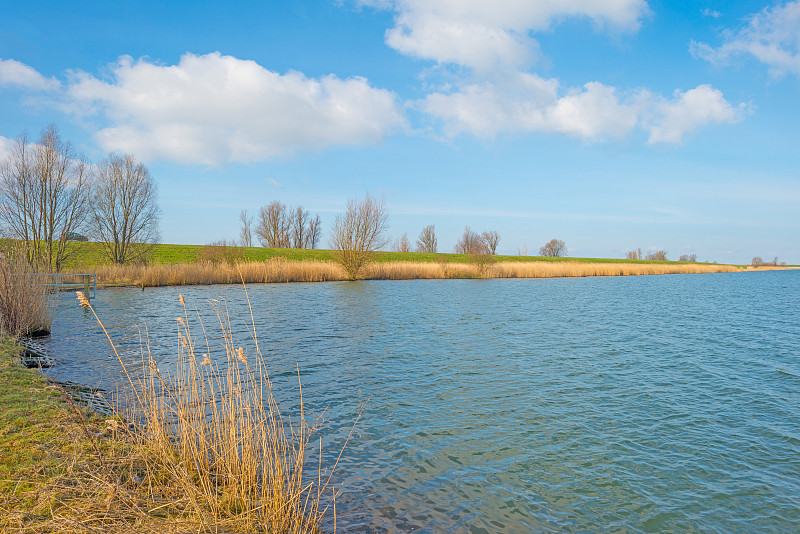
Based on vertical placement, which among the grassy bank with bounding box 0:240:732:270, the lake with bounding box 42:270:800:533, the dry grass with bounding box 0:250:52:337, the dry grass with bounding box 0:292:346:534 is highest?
the grassy bank with bounding box 0:240:732:270

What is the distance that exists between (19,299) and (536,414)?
39.1 feet

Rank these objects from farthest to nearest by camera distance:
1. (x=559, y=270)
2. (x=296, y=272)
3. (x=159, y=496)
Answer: (x=559, y=270), (x=296, y=272), (x=159, y=496)

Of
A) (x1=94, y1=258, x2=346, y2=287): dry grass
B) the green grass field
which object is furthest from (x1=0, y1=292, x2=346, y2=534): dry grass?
the green grass field

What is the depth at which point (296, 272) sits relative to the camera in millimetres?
33344

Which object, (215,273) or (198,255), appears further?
(198,255)

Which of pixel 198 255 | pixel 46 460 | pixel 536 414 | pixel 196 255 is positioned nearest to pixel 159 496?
pixel 46 460

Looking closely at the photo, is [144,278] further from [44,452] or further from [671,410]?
[671,410]

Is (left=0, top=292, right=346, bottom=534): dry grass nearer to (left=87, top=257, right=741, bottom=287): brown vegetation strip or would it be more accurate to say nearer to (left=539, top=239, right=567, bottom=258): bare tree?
(left=87, top=257, right=741, bottom=287): brown vegetation strip

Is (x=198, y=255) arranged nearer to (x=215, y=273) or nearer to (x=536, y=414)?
(x=215, y=273)

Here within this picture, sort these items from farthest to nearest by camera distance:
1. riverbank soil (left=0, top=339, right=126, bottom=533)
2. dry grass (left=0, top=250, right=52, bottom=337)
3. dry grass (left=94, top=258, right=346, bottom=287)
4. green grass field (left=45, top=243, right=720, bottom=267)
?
1. green grass field (left=45, top=243, right=720, bottom=267)
2. dry grass (left=94, top=258, right=346, bottom=287)
3. dry grass (left=0, top=250, right=52, bottom=337)
4. riverbank soil (left=0, top=339, right=126, bottom=533)

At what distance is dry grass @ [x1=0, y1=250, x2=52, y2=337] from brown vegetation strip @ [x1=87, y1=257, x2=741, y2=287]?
976cm

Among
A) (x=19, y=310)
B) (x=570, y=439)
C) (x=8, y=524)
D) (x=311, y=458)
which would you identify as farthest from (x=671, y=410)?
(x=19, y=310)

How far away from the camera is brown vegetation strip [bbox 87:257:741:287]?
2864cm

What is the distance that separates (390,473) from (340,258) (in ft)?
98.1
